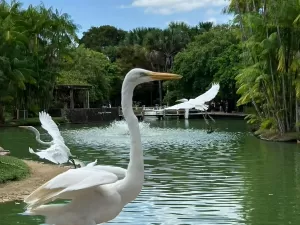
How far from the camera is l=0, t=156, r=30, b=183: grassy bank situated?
11.0 metres

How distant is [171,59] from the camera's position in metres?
63.8

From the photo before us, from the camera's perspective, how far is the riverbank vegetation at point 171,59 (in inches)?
934

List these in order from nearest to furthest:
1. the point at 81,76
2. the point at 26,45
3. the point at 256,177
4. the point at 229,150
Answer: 1. the point at 256,177
2. the point at 229,150
3. the point at 26,45
4. the point at 81,76

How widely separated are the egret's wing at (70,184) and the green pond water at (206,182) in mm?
3237

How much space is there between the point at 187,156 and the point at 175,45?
46.8m

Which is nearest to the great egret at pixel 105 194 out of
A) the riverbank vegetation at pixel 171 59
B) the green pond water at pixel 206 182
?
the green pond water at pixel 206 182

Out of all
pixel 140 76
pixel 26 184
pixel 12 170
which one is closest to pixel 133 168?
pixel 140 76

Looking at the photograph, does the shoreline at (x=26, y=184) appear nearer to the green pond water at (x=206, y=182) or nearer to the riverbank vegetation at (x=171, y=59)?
the green pond water at (x=206, y=182)

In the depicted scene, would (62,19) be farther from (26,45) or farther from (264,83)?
(264,83)

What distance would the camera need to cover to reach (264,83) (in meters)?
24.7

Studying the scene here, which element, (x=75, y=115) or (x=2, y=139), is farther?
(x=75, y=115)

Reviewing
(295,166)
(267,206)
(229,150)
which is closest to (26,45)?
(229,150)

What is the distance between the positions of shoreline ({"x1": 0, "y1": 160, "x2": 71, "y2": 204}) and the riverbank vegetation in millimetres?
12143

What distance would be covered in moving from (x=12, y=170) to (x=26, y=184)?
0.87 metres
